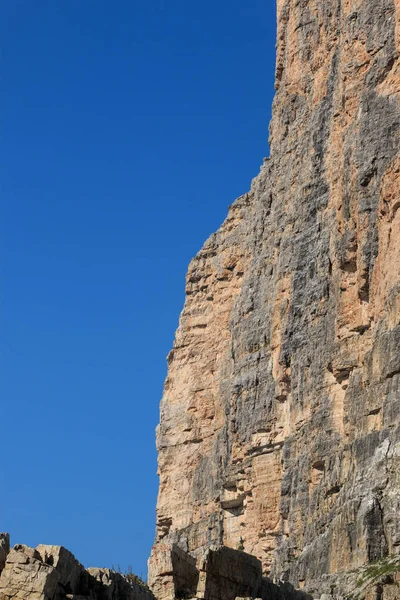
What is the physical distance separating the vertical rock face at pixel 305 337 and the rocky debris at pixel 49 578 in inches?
1052

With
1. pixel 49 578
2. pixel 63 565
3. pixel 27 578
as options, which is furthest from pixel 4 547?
pixel 63 565

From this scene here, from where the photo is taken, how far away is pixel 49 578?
52.6 meters

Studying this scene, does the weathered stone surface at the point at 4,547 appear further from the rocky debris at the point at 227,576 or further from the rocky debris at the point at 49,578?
the rocky debris at the point at 227,576

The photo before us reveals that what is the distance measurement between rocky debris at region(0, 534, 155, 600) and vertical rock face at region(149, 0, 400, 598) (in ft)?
87.7

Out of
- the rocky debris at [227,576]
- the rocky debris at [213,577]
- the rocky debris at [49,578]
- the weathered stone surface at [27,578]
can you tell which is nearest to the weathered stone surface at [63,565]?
the rocky debris at [49,578]

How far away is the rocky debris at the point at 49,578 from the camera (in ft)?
172

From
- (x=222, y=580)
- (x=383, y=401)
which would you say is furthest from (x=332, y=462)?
(x=222, y=580)

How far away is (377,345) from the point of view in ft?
311

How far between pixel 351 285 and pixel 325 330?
4.56 meters

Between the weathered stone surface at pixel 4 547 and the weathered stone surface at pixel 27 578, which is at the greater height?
the weathered stone surface at pixel 4 547

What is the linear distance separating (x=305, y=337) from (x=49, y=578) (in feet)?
190

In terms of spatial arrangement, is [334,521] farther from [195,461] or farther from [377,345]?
[195,461]

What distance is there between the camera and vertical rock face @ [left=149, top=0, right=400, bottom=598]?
302 feet

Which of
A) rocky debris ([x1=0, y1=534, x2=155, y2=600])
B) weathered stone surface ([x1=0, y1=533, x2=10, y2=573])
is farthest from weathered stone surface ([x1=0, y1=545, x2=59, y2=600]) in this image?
weathered stone surface ([x1=0, y1=533, x2=10, y2=573])
